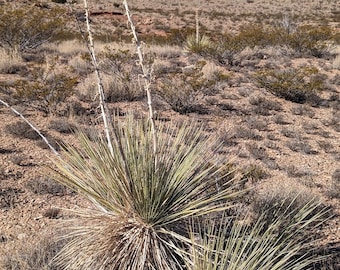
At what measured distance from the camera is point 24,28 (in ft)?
40.1

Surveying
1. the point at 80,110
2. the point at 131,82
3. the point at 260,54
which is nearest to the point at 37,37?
the point at 131,82

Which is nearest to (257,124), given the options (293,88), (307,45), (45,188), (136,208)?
(293,88)

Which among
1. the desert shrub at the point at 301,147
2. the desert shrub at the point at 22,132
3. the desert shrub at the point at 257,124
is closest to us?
the desert shrub at the point at 22,132

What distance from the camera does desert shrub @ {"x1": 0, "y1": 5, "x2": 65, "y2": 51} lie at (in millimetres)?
11891

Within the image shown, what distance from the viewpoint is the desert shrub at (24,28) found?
1189 centimetres

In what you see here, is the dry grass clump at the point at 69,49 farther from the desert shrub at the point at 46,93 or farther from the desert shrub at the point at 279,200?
the desert shrub at the point at 279,200

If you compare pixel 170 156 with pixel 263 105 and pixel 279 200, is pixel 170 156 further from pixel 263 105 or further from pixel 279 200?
pixel 263 105

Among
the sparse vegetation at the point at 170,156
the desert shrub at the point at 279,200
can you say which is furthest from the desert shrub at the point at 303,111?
the desert shrub at the point at 279,200

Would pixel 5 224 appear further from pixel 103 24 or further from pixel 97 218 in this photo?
pixel 103 24

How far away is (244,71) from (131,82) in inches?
182

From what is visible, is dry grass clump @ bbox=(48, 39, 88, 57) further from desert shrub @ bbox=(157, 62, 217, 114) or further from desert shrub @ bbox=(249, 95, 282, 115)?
desert shrub @ bbox=(249, 95, 282, 115)

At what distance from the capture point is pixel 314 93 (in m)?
10.1

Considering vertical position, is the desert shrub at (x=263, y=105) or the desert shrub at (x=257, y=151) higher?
the desert shrub at (x=257, y=151)

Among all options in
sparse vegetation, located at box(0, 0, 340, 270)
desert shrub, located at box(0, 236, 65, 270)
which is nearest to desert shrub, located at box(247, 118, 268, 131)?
sparse vegetation, located at box(0, 0, 340, 270)
